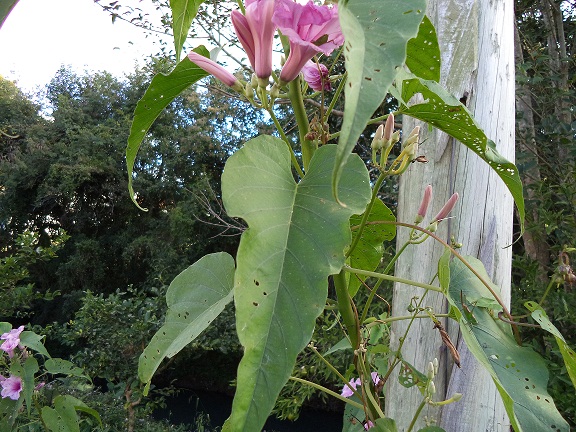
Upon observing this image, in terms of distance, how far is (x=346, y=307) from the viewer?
44 centimetres

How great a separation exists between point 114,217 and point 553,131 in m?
6.89

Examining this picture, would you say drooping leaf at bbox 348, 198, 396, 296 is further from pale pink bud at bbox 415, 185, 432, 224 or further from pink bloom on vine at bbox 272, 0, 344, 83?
pink bloom on vine at bbox 272, 0, 344, 83

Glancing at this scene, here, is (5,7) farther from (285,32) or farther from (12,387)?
(12,387)

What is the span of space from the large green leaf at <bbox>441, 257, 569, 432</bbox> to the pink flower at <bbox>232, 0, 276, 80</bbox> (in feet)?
0.73

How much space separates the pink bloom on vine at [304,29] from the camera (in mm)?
352

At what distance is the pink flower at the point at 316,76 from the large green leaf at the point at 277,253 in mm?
101

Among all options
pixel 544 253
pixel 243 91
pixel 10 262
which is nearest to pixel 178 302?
pixel 243 91

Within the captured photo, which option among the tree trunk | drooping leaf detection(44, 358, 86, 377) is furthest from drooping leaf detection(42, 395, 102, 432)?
the tree trunk

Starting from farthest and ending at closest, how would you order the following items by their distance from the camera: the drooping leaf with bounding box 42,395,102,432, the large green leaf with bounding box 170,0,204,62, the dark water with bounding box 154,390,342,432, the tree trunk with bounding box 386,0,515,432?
1. the dark water with bounding box 154,390,342,432
2. the drooping leaf with bounding box 42,395,102,432
3. the tree trunk with bounding box 386,0,515,432
4. the large green leaf with bounding box 170,0,204,62

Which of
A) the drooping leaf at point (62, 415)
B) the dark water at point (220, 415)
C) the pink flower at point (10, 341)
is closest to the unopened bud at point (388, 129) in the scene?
the drooping leaf at point (62, 415)

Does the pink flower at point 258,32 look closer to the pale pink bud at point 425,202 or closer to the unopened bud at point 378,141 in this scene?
the unopened bud at point 378,141

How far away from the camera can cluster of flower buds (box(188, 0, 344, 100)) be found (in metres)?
0.35

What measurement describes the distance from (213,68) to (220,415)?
600cm

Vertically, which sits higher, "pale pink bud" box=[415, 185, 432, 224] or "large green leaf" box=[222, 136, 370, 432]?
"pale pink bud" box=[415, 185, 432, 224]
